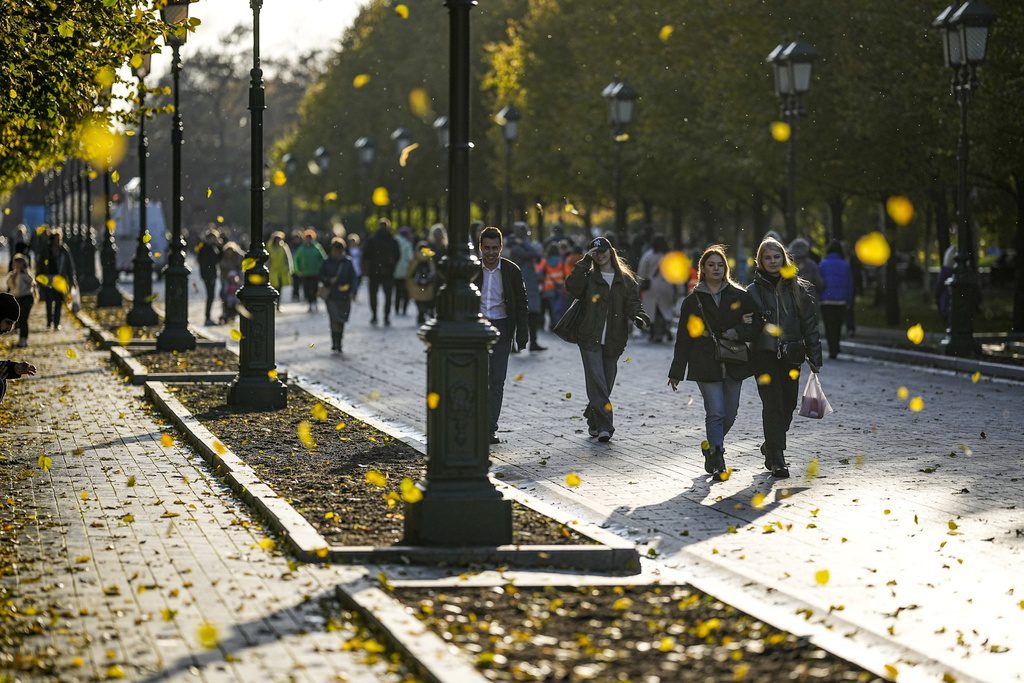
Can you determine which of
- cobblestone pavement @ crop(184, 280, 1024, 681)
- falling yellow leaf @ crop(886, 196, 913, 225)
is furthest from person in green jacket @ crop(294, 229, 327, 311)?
cobblestone pavement @ crop(184, 280, 1024, 681)

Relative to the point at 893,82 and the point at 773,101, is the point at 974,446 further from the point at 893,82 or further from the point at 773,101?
the point at 773,101

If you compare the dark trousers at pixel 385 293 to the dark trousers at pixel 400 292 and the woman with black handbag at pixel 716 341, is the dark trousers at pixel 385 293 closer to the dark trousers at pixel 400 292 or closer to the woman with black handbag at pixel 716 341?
the dark trousers at pixel 400 292

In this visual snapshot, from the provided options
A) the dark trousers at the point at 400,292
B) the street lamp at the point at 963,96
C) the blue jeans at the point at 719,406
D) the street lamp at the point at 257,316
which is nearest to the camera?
the blue jeans at the point at 719,406

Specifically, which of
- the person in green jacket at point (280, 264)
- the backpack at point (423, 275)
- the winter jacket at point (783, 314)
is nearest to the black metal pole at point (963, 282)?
the backpack at point (423, 275)

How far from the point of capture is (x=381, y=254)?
31.5m

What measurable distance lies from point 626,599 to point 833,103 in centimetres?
2777

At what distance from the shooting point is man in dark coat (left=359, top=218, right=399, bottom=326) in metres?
31.4

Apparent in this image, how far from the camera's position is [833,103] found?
33.8 meters

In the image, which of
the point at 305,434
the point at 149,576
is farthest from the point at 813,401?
the point at 149,576

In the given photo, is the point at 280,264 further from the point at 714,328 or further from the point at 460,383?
the point at 460,383

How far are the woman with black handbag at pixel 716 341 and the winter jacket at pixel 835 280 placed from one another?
12200 mm

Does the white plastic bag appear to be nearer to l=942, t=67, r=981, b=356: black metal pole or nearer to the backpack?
l=942, t=67, r=981, b=356: black metal pole

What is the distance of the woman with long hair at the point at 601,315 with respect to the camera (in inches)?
540

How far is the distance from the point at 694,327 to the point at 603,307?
7.74 feet
